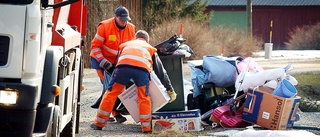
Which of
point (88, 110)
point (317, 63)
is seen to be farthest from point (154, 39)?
point (88, 110)

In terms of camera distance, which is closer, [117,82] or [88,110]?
[117,82]

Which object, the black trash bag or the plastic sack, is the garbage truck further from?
the plastic sack

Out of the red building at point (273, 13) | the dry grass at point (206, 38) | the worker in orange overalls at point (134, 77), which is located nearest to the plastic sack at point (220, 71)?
the worker in orange overalls at point (134, 77)

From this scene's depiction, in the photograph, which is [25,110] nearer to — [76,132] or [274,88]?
[76,132]

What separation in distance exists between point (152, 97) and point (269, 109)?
5.05ft

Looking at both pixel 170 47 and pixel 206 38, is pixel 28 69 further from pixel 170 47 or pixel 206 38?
pixel 206 38

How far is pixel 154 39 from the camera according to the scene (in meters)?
26.7

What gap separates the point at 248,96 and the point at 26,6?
4.93m

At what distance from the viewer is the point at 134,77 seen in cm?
1062

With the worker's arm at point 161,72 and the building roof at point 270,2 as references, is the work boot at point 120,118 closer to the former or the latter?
the worker's arm at point 161,72

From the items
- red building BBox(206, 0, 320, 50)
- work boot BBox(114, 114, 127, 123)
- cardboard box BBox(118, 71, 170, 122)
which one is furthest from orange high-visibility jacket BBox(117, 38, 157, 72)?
red building BBox(206, 0, 320, 50)

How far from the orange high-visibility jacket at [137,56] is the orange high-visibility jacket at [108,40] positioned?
1076 millimetres

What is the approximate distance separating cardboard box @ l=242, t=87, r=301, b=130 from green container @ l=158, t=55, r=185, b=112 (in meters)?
1.11

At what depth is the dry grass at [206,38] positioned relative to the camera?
2695 centimetres
